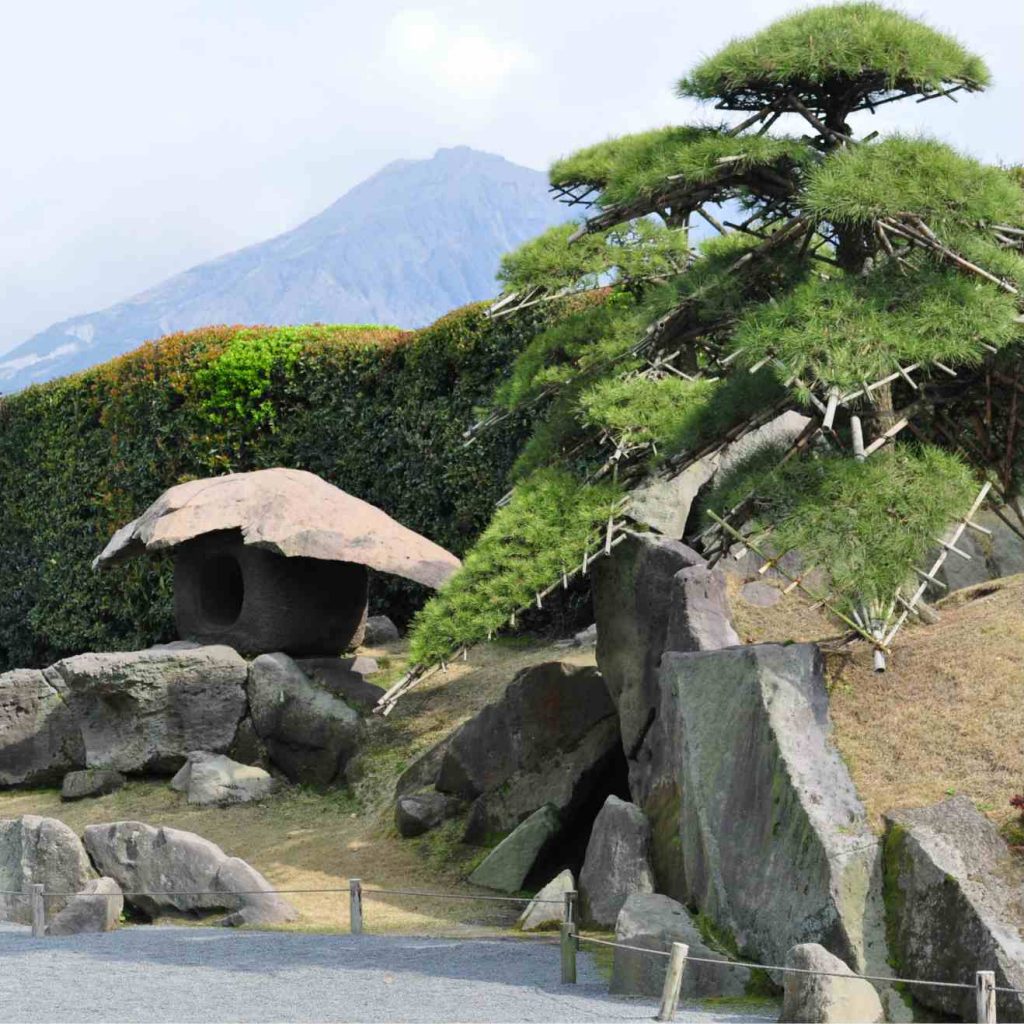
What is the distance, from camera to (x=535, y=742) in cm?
1071

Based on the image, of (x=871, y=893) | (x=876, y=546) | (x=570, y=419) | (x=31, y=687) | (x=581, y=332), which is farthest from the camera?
(x=31, y=687)

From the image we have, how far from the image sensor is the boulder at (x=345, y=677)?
1320cm

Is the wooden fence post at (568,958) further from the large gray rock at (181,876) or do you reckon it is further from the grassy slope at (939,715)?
the large gray rock at (181,876)

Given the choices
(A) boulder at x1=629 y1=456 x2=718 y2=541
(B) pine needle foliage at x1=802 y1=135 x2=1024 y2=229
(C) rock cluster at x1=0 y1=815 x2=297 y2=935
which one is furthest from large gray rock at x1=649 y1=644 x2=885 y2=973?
(A) boulder at x1=629 y1=456 x2=718 y2=541

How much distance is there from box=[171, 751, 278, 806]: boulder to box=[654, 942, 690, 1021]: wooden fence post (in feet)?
22.6

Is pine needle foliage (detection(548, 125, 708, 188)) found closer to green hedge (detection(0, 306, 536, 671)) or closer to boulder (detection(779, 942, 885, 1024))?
green hedge (detection(0, 306, 536, 671))

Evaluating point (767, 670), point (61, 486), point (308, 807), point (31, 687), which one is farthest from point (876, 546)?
point (61, 486)

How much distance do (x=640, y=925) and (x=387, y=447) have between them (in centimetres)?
958

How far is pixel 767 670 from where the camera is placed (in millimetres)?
7770

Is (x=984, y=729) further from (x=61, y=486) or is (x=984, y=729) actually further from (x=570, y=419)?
(x=61, y=486)

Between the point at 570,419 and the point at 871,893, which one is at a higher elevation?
the point at 570,419

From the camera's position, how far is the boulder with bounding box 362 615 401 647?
15195 millimetres

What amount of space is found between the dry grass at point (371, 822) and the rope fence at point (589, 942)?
0.89 feet

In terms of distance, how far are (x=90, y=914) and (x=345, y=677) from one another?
4.22 meters
